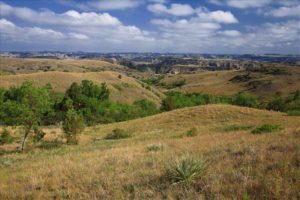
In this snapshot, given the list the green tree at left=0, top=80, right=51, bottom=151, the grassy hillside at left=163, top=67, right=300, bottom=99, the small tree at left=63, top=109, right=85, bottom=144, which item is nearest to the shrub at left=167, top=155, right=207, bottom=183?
the green tree at left=0, top=80, right=51, bottom=151

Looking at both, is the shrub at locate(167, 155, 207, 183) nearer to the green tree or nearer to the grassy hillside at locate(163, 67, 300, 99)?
the green tree

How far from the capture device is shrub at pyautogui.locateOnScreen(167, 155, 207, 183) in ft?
23.1

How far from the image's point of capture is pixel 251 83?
472 ft

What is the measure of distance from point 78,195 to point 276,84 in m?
131

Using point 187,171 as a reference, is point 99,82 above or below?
below

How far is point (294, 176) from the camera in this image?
6.17 meters

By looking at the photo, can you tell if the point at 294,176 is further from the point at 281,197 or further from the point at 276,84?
the point at 276,84

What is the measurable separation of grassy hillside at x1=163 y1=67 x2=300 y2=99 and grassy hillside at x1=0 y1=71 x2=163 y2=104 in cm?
4079

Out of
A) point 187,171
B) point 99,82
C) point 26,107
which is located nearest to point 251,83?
point 99,82

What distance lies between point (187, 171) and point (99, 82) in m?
Answer: 100

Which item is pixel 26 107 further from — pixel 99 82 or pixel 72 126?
pixel 99 82

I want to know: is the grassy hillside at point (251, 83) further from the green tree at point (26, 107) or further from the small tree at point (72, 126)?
the green tree at point (26, 107)

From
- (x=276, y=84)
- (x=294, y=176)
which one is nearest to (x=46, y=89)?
(x=294, y=176)

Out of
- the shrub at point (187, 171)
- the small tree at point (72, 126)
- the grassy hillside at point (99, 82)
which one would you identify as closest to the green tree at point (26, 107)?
the small tree at point (72, 126)
